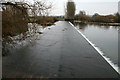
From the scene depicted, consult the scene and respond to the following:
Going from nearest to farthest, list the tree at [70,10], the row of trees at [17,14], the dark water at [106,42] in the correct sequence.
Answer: the dark water at [106,42] → the row of trees at [17,14] → the tree at [70,10]

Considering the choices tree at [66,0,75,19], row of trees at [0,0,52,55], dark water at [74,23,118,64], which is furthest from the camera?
tree at [66,0,75,19]

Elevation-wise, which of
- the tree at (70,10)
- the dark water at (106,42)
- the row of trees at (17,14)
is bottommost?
the dark water at (106,42)

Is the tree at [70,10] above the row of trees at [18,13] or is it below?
above

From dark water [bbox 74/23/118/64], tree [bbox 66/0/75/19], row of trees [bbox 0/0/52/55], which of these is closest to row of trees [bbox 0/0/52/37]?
row of trees [bbox 0/0/52/55]

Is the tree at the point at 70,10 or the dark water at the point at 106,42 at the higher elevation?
the tree at the point at 70,10

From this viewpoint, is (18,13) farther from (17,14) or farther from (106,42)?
(106,42)

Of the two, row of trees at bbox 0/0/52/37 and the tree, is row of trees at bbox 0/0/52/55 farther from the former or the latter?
the tree

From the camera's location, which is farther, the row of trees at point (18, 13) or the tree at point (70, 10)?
the tree at point (70, 10)

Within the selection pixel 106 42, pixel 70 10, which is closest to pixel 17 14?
pixel 106 42

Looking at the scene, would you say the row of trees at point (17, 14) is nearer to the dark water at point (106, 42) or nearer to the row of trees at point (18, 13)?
the row of trees at point (18, 13)

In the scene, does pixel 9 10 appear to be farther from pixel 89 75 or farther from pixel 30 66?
pixel 89 75

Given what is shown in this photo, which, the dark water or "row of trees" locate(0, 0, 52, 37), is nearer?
the dark water

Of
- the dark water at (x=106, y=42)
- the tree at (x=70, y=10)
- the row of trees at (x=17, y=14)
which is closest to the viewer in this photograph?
the dark water at (x=106, y=42)

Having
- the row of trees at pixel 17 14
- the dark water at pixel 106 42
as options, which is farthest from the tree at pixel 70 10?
the row of trees at pixel 17 14
